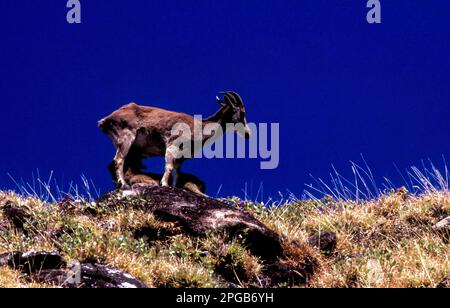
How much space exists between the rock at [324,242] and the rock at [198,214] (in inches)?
31.4

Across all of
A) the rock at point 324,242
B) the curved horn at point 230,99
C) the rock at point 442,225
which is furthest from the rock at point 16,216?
the rock at point 442,225

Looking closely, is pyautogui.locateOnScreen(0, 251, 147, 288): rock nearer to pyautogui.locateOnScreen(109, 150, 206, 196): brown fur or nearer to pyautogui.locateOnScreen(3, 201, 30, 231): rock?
pyautogui.locateOnScreen(3, 201, 30, 231): rock

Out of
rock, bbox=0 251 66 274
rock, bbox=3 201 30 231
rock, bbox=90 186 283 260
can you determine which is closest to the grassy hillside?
rock, bbox=3 201 30 231

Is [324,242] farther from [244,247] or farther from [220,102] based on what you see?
[220,102]

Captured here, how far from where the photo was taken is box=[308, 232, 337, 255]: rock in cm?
1202

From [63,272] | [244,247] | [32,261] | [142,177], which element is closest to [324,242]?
[244,247]

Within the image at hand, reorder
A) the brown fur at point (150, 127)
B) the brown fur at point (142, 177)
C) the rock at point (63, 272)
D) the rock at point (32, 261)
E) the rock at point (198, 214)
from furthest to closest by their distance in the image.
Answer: the brown fur at point (150, 127), the brown fur at point (142, 177), the rock at point (198, 214), the rock at point (32, 261), the rock at point (63, 272)

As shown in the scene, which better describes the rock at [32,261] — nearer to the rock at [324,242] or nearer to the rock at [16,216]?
the rock at [16,216]

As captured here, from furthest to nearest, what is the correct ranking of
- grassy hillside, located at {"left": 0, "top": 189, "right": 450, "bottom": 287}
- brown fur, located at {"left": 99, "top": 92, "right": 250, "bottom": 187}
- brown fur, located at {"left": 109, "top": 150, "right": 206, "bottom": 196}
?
brown fur, located at {"left": 99, "top": 92, "right": 250, "bottom": 187}, brown fur, located at {"left": 109, "top": 150, "right": 206, "bottom": 196}, grassy hillside, located at {"left": 0, "top": 189, "right": 450, "bottom": 287}

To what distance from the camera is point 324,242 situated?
1210 centimetres

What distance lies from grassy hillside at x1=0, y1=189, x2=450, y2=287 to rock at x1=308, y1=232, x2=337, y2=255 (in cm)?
10

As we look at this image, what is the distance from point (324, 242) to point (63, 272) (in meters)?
4.74

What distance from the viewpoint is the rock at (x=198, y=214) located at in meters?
11.4

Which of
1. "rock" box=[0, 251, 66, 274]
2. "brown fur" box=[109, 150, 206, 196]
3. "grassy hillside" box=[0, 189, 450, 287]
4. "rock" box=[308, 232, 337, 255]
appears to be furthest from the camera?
"brown fur" box=[109, 150, 206, 196]
